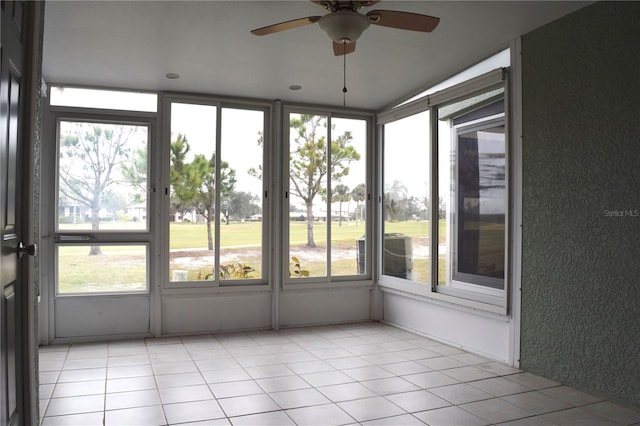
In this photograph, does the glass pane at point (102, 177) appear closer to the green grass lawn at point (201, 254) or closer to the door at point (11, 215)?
the green grass lawn at point (201, 254)

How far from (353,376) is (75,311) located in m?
2.75

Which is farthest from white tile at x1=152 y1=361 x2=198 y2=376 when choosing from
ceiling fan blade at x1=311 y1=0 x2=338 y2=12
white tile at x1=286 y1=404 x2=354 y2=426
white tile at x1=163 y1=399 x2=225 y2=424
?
ceiling fan blade at x1=311 y1=0 x2=338 y2=12

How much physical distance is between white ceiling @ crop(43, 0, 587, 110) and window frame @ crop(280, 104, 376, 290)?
34cm

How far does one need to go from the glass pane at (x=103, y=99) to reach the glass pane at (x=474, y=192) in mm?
2924

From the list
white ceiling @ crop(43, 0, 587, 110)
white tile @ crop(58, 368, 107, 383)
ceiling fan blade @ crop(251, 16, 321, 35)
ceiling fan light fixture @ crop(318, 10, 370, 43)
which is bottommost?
white tile @ crop(58, 368, 107, 383)

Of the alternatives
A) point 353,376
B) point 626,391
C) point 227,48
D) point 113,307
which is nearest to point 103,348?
point 113,307

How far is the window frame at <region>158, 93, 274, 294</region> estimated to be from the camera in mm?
4996

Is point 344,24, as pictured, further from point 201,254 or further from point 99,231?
point 99,231

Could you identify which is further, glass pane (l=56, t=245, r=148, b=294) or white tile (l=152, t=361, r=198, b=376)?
glass pane (l=56, t=245, r=148, b=294)

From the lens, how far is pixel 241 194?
534 cm

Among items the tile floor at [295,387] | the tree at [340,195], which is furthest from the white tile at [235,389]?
the tree at [340,195]

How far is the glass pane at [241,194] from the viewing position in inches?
208

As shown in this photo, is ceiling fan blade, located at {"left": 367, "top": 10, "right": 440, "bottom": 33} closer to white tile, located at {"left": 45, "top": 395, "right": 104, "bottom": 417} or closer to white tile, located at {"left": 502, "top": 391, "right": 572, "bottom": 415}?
white tile, located at {"left": 502, "top": 391, "right": 572, "bottom": 415}

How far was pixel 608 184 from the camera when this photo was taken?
3172 millimetres
